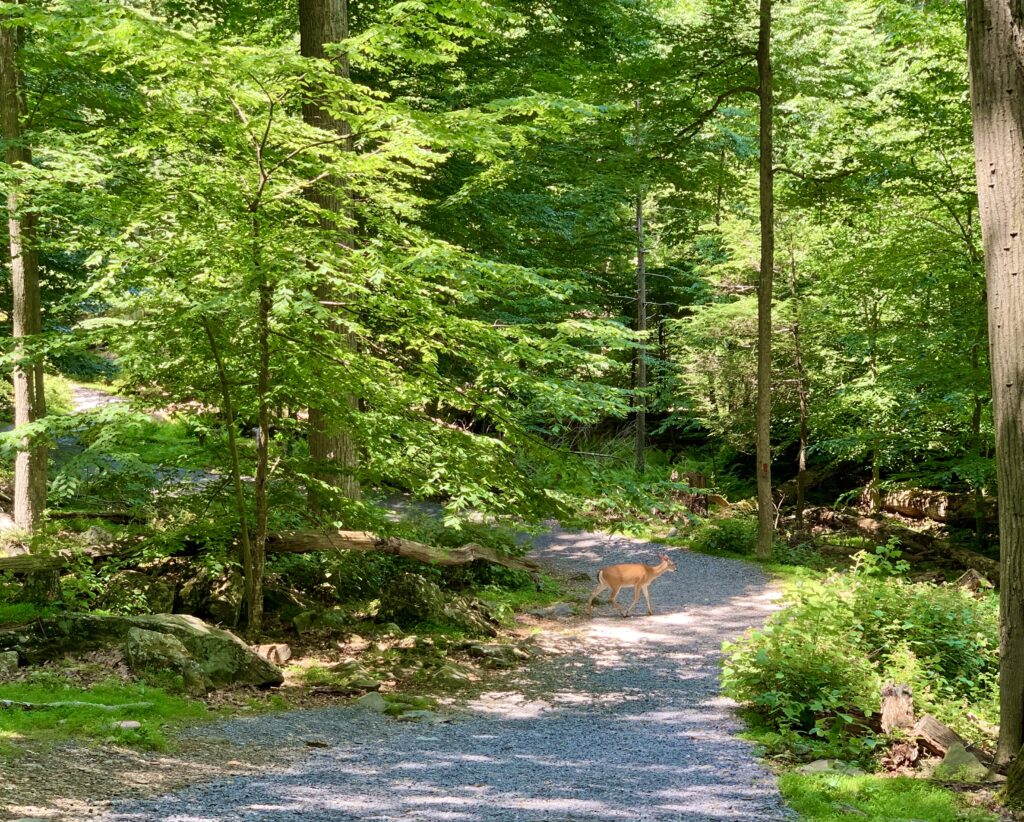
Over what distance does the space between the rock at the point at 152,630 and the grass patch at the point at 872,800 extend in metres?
4.31

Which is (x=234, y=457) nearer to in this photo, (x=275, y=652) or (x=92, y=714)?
(x=275, y=652)

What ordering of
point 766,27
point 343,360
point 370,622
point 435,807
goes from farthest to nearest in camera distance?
point 766,27
point 370,622
point 343,360
point 435,807

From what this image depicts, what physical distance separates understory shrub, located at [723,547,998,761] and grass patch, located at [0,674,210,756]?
4.23 metres

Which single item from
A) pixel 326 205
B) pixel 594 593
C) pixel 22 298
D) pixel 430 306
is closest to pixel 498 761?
pixel 430 306

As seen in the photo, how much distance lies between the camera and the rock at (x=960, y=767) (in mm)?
5199

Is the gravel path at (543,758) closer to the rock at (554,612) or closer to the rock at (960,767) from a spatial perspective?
the rock at (960,767)

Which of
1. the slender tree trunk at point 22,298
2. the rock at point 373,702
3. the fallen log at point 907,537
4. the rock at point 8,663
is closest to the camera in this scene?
the rock at point 8,663

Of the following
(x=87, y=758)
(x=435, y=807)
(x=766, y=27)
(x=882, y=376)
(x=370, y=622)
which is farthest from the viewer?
(x=882, y=376)

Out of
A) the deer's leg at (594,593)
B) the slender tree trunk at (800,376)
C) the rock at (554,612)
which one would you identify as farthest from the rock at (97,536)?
→ the slender tree trunk at (800,376)

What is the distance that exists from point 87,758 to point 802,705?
4821mm

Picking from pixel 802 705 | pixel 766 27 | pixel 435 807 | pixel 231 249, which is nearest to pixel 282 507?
pixel 231 249

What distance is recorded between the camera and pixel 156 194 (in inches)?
273

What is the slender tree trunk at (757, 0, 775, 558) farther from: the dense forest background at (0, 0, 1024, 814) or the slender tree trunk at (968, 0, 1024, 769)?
the slender tree trunk at (968, 0, 1024, 769)

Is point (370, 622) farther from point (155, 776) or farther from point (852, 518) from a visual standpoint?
point (852, 518)
